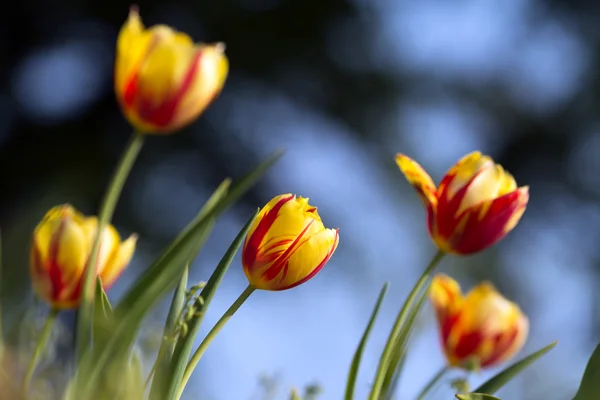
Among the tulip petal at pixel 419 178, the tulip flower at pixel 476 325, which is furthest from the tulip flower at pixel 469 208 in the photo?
the tulip flower at pixel 476 325

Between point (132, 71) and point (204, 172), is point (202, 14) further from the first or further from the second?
point (132, 71)

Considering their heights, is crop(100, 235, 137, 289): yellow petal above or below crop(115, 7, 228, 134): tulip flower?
below

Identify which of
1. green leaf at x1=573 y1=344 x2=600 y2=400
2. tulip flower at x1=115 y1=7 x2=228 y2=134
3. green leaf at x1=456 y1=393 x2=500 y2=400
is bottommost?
green leaf at x1=456 y1=393 x2=500 y2=400

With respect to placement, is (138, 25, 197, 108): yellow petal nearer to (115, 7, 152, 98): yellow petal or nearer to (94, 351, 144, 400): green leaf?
(115, 7, 152, 98): yellow petal

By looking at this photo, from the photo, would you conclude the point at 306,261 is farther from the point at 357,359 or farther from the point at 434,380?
the point at 434,380

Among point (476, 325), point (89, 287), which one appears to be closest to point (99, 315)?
point (89, 287)

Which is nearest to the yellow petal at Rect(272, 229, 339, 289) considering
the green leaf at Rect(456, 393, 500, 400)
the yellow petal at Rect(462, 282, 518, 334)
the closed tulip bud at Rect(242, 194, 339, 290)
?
the closed tulip bud at Rect(242, 194, 339, 290)

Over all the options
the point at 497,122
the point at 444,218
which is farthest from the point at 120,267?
the point at 497,122
